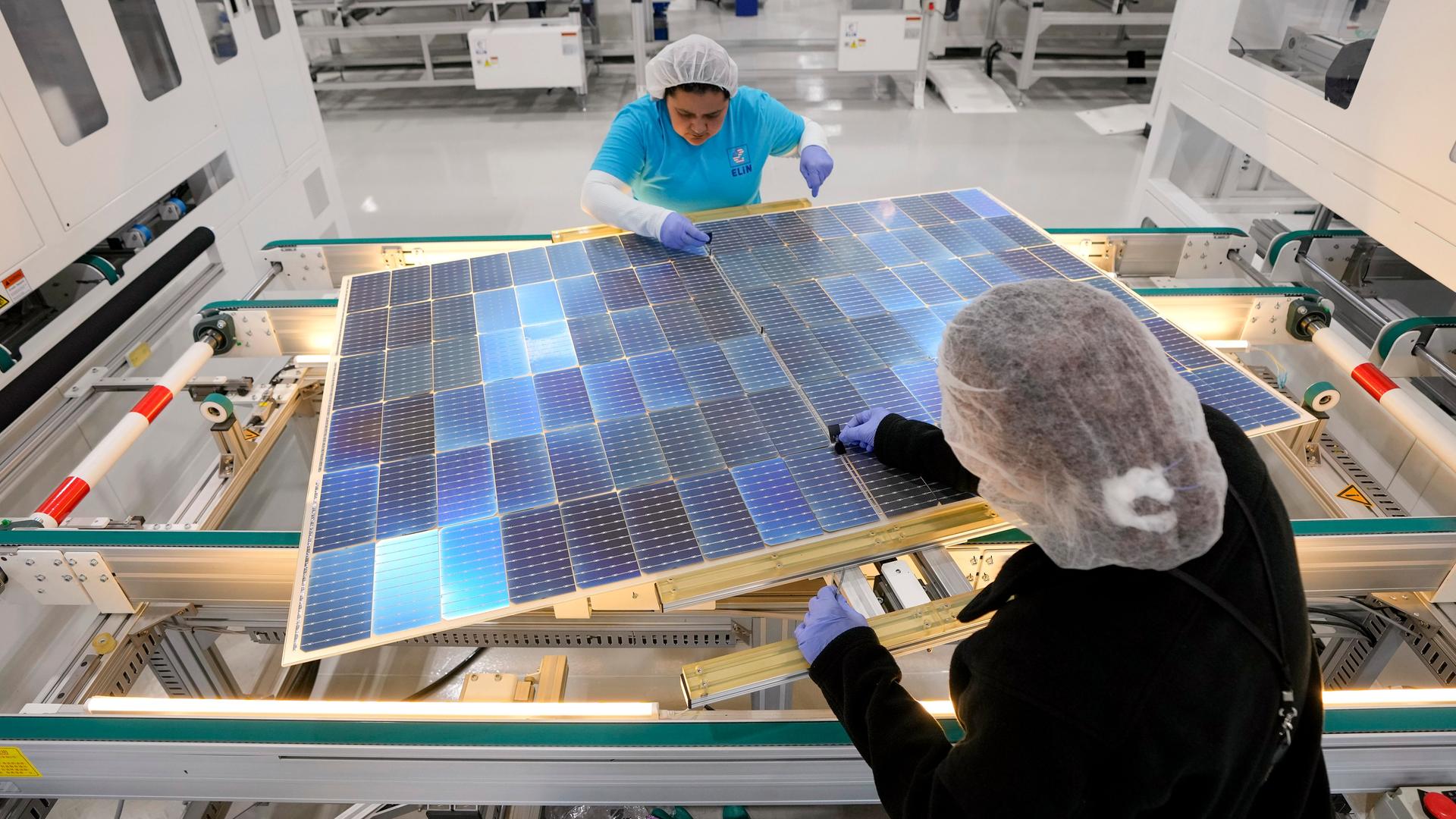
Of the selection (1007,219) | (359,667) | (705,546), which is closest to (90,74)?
(359,667)

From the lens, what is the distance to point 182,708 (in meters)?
Result: 1.68

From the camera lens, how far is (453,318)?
258 cm

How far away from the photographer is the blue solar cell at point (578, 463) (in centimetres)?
189

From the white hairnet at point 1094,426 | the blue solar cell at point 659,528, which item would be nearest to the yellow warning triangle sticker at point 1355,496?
the white hairnet at point 1094,426

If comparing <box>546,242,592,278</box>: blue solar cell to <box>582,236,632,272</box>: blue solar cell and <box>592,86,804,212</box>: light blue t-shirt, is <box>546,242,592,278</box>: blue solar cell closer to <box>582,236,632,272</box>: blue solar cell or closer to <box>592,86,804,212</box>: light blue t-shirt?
<box>582,236,632,272</box>: blue solar cell

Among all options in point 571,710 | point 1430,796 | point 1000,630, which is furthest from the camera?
point 1430,796

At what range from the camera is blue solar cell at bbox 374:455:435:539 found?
71.7 inches

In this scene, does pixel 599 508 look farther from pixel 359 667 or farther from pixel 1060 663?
pixel 359 667

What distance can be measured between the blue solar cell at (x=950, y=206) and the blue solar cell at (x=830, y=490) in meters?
1.52

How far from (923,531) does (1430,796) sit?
164cm

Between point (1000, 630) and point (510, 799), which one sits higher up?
point (1000, 630)

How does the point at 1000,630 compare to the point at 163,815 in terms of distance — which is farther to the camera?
the point at 163,815

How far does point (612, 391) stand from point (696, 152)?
138 cm

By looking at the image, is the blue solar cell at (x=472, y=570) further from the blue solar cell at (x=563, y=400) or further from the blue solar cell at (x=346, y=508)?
the blue solar cell at (x=563, y=400)
